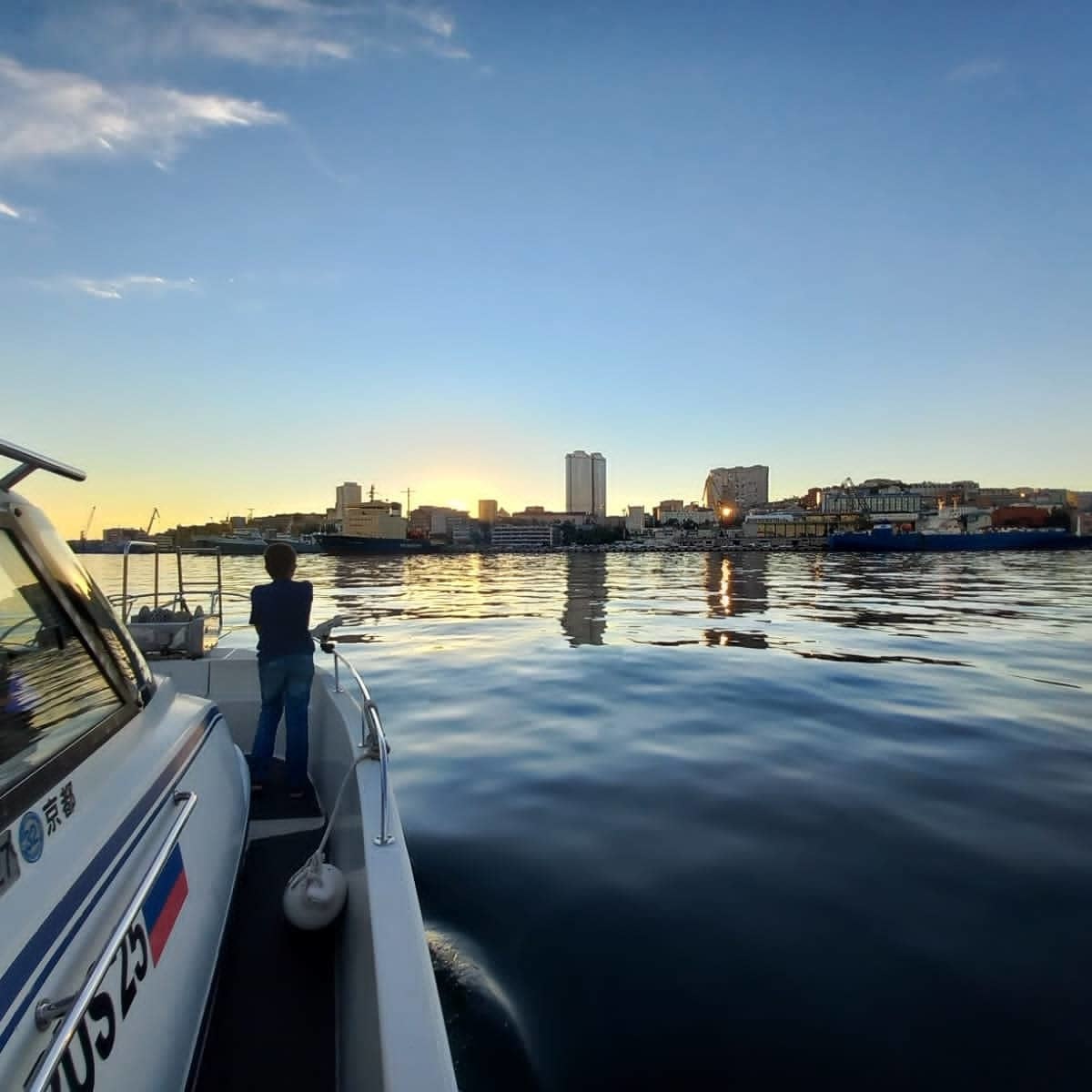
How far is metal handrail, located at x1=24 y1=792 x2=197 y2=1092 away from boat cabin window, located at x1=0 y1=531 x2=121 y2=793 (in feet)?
1.47

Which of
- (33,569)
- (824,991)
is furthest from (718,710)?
(33,569)

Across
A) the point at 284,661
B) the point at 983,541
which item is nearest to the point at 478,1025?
the point at 284,661

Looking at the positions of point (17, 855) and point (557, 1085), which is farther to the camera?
point (557, 1085)

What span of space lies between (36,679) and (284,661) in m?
3.12

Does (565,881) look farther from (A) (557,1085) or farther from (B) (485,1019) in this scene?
(A) (557,1085)

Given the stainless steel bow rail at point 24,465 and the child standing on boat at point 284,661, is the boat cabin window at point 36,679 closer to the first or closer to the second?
the stainless steel bow rail at point 24,465

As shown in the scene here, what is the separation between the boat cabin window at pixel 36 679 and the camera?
74.0 inches

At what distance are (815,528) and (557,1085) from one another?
16869cm

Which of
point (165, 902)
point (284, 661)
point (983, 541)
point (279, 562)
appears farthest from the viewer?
point (983, 541)

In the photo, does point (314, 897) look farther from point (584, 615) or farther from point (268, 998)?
point (584, 615)

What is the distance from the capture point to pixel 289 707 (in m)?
5.32

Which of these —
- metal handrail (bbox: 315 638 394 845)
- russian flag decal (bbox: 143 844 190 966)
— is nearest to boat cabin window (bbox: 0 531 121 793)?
russian flag decal (bbox: 143 844 190 966)

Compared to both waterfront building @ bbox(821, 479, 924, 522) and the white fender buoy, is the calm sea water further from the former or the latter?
waterfront building @ bbox(821, 479, 924, 522)

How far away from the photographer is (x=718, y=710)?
876 centimetres
